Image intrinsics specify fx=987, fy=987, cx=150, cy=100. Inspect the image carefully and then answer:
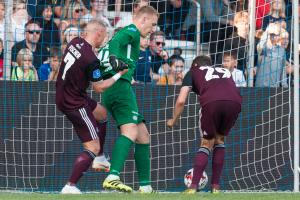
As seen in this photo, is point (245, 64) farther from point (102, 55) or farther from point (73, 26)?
point (102, 55)

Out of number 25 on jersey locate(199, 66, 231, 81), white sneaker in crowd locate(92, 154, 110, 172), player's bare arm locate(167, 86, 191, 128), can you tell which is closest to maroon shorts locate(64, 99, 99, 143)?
white sneaker in crowd locate(92, 154, 110, 172)

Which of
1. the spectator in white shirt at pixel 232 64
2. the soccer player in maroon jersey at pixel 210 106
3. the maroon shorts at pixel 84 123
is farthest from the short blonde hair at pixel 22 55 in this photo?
the soccer player in maroon jersey at pixel 210 106

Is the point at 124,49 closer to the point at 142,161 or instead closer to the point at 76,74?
the point at 76,74

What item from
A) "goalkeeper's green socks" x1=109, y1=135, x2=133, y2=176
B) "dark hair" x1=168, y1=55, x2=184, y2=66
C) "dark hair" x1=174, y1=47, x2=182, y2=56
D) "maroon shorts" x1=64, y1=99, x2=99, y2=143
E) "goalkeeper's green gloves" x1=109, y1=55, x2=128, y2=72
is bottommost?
"goalkeeper's green socks" x1=109, y1=135, x2=133, y2=176

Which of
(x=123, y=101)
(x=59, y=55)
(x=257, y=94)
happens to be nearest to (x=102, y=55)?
(x=123, y=101)

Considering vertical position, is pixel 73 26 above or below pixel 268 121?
above

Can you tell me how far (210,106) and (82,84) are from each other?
155 centimetres

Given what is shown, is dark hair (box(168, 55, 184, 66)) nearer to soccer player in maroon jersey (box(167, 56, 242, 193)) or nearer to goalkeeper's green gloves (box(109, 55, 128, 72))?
soccer player in maroon jersey (box(167, 56, 242, 193))

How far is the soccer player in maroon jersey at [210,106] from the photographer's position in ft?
37.8

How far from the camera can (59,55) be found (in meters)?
14.0

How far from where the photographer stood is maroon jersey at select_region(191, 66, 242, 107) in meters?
11.5

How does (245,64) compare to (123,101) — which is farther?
(245,64)

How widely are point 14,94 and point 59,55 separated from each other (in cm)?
84

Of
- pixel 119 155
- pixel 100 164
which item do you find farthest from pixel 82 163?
pixel 100 164
